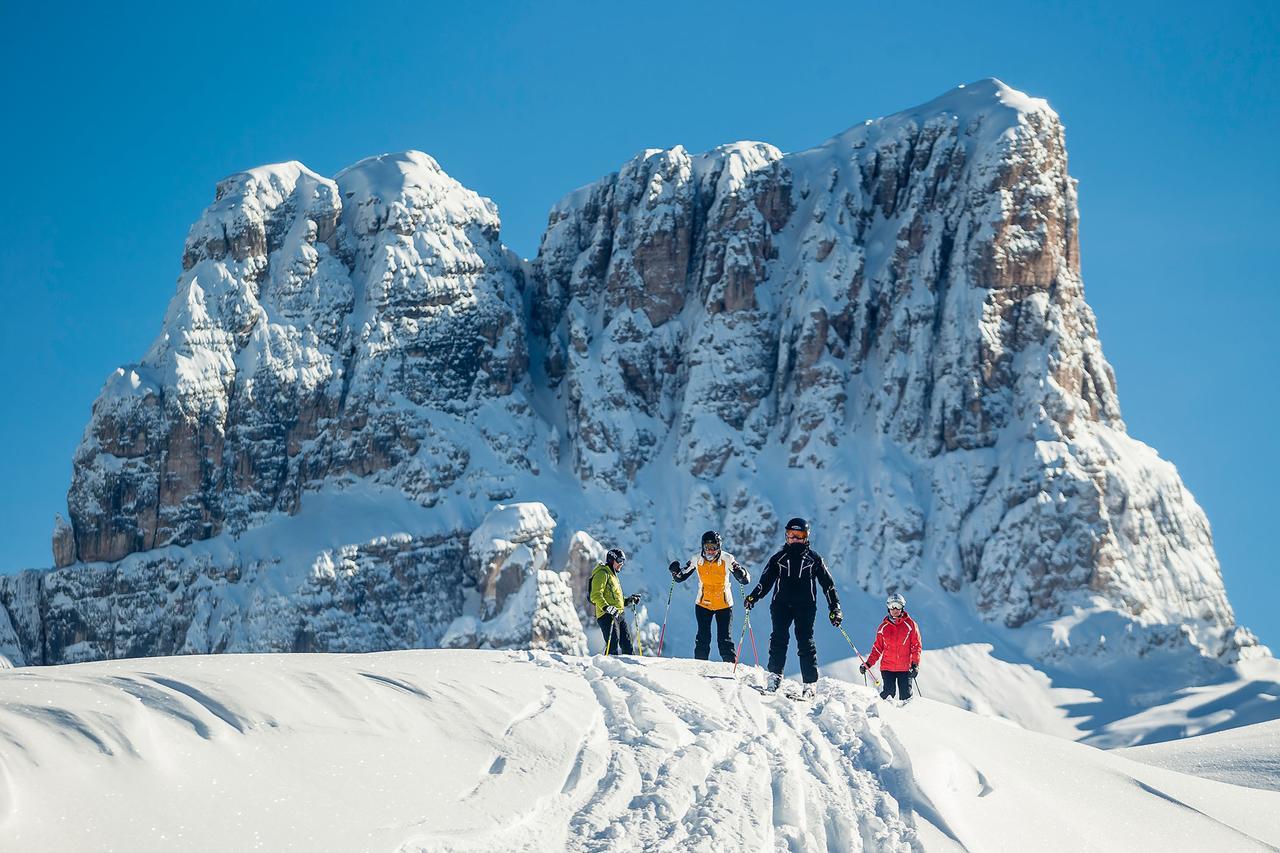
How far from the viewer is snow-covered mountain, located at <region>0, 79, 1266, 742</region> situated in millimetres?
80000

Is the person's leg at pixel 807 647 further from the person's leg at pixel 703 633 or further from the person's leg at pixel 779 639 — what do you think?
the person's leg at pixel 703 633

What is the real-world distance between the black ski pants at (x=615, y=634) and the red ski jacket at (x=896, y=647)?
5.13 metres

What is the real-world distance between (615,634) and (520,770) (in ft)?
35.9

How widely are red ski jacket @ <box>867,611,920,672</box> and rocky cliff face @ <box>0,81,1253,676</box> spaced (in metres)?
55.0

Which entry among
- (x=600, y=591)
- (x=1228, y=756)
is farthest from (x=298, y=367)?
(x=1228, y=756)

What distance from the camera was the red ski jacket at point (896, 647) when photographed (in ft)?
65.8

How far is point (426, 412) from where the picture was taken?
294ft

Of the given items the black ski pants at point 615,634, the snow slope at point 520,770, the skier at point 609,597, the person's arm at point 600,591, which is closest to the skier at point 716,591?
the skier at point 609,597

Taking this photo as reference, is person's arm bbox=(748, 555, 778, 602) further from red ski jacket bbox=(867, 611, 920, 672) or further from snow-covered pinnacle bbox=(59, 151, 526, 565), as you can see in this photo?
snow-covered pinnacle bbox=(59, 151, 526, 565)

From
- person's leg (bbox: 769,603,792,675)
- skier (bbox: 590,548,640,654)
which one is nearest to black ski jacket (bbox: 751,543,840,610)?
person's leg (bbox: 769,603,792,675)

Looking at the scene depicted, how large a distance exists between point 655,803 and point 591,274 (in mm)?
86679

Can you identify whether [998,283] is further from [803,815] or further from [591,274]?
[803,815]

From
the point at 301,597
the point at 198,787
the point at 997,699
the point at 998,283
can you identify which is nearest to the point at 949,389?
the point at 998,283

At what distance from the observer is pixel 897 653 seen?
20047 mm
